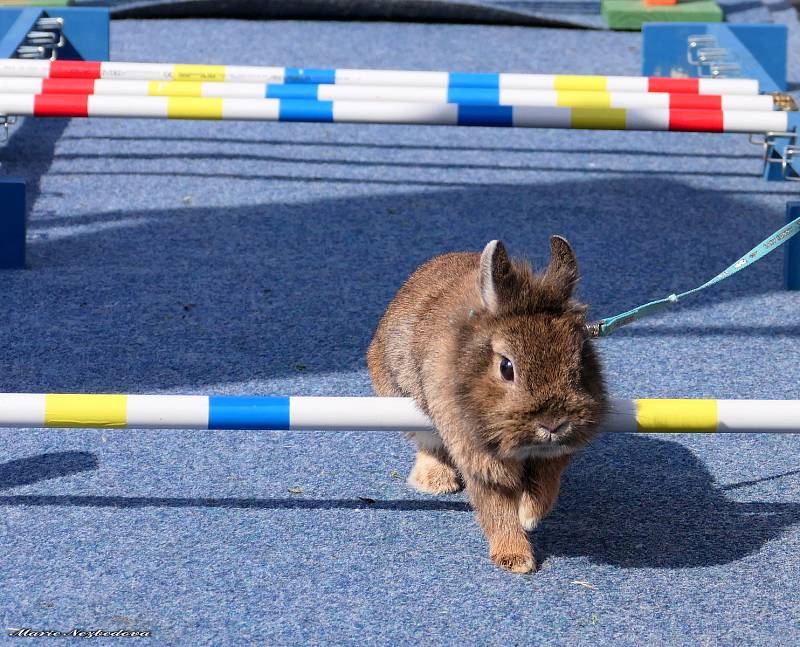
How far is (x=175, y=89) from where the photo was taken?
5.74m

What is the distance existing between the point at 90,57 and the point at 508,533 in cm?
545

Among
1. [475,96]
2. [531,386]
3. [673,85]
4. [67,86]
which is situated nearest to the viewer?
[531,386]

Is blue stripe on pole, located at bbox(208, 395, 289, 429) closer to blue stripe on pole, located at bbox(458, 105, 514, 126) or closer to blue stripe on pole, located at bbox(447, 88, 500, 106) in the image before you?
→ blue stripe on pole, located at bbox(458, 105, 514, 126)

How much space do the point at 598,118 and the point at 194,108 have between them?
1673 millimetres

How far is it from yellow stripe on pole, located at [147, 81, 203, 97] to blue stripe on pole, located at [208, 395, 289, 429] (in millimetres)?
2900

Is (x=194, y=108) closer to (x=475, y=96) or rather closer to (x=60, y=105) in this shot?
(x=60, y=105)

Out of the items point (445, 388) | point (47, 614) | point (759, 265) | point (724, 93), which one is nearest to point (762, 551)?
point (445, 388)

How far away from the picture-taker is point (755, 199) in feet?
20.1

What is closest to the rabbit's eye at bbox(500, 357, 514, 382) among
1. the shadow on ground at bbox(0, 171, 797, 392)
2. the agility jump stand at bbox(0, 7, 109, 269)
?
the shadow on ground at bbox(0, 171, 797, 392)

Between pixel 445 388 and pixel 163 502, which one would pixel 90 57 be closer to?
pixel 163 502

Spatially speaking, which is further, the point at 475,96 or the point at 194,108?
the point at 475,96

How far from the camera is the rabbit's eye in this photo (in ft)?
9.24

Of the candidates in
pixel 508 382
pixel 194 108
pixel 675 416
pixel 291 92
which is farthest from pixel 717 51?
pixel 508 382

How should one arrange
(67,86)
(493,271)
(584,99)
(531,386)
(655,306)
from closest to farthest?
(531,386) < (493,271) < (655,306) < (584,99) < (67,86)
